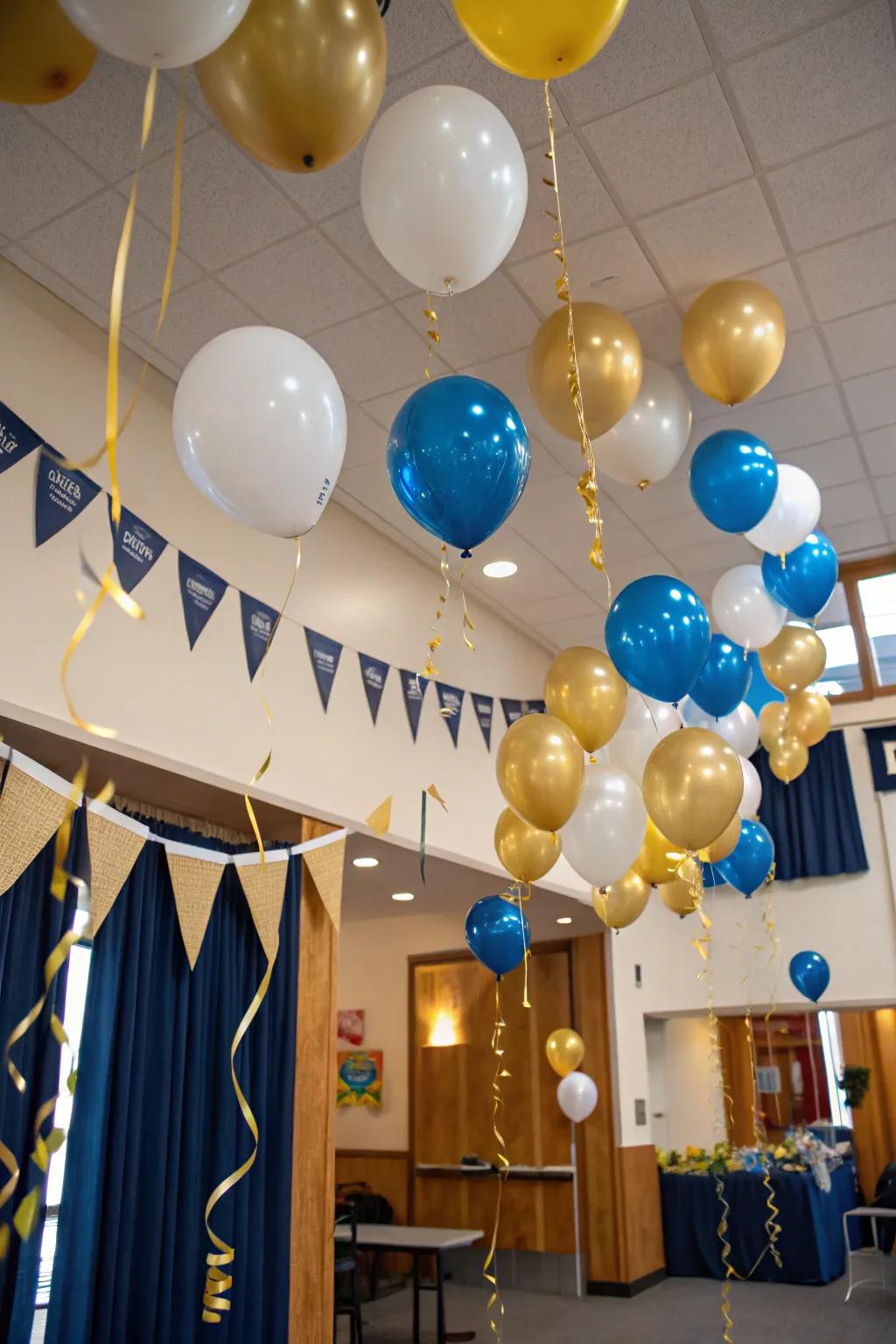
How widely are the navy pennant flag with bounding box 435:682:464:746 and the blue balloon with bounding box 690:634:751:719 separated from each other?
1.97m

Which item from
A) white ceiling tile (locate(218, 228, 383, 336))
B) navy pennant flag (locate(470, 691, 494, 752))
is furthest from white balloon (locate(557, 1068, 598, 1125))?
white ceiling tile (locate(218, 228, 383, 336))

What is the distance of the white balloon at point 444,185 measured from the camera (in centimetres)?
252

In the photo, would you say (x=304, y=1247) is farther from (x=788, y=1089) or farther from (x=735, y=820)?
(x=788, y=1089)

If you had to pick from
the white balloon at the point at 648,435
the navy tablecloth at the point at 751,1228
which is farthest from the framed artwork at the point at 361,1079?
the white balloon at the point at 648,435

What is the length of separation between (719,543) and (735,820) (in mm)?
2721

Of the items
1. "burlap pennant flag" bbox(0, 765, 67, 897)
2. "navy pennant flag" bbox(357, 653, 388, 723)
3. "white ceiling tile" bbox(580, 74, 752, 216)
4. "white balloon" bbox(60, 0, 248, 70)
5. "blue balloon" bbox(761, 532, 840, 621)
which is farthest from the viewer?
"navy pennant flag" bbox(357, 653, 388, 723)

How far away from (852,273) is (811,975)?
13.8ft

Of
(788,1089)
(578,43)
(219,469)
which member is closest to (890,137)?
(578,43)

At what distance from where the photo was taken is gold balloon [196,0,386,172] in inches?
72.2

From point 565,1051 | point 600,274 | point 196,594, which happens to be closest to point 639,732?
point 600,274

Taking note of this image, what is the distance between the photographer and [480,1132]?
8.21 meters

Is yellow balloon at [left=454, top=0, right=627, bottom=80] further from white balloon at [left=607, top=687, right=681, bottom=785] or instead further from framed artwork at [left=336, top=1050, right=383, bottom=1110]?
framed artwork at [left=336, top=1050, right=383, bottom=1110]

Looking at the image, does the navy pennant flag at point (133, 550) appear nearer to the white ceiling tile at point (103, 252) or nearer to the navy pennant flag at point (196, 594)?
the navy pennant flag at point (196, 594)

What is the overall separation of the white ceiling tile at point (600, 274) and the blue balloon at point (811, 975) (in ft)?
13.9
